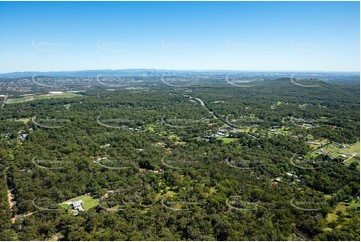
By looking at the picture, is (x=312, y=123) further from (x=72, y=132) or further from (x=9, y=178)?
(x=9, y=178)

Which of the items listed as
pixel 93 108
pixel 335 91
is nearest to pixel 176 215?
pixel 93 108

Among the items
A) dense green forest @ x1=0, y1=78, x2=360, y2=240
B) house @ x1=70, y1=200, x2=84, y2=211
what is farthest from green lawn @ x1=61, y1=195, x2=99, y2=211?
house @ x1=70, y1=200, x2=84, y2=211

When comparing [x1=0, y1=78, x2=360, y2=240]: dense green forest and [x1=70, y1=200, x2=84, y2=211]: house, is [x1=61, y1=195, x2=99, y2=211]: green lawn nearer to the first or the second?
[x1=0, y1=78, x2=360, y2=240]: dense green forest

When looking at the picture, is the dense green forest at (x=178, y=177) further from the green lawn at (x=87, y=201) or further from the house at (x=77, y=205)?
the house at (x=77, y=205)

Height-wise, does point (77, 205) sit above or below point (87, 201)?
above

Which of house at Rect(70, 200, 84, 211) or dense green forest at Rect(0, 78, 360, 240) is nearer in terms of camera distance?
dense green forest at Rect(0, 78, 360, 240)

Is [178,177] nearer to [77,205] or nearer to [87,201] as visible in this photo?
[87,201]

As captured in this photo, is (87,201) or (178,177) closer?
(87,201)

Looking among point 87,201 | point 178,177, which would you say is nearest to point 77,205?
point 87,201
